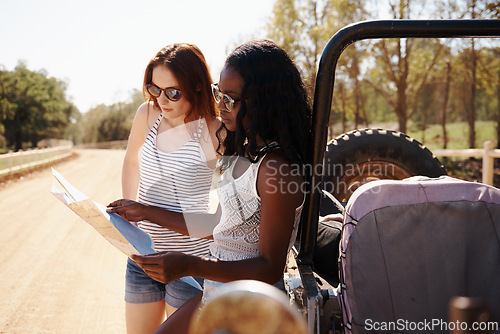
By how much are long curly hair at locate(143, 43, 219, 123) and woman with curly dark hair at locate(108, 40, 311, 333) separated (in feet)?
2.17

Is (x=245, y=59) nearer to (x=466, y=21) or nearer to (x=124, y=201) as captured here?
(x=466, y=21)

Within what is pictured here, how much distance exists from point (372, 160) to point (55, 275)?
3632 mm

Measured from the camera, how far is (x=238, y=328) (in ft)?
1.93

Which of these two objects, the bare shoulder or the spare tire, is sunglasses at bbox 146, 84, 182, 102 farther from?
the spare tire

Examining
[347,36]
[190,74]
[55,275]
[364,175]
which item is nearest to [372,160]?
[364,175]

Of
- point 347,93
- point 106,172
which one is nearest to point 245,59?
point 106,172

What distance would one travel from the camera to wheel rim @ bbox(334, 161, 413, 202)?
9.86 feet

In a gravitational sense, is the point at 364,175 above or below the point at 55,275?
above

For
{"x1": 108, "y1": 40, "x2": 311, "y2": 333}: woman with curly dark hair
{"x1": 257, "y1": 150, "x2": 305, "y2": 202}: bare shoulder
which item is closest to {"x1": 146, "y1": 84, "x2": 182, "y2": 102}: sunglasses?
{"x1": 108, "y1": 40, "x2": 311, "y2": 333}: woman with curly dark hair

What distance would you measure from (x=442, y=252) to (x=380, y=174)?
1.91 metres

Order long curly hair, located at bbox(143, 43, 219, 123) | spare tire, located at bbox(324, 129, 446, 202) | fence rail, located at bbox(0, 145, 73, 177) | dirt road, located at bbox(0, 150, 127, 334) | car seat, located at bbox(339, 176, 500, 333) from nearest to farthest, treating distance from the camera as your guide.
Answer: car seat, located at bbox(339, 176, 500, 333) < long curly hair, located at bbox(143, 43, 219, 123) < spare tire, located at bbox(324, 129, 446, 202) < dirt road, located at bbox(0, 150, 127, 334) < fence rail, located at bbox(0, 145, 73, 177)

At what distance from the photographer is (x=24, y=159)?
53.8 feet

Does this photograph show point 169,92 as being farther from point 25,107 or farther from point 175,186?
point 25,107

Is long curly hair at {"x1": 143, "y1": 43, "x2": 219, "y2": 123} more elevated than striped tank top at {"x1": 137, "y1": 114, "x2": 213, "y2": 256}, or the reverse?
long curly hair at {"x1": 143, "y1": 43, "x2": 219, "y2": 123}
